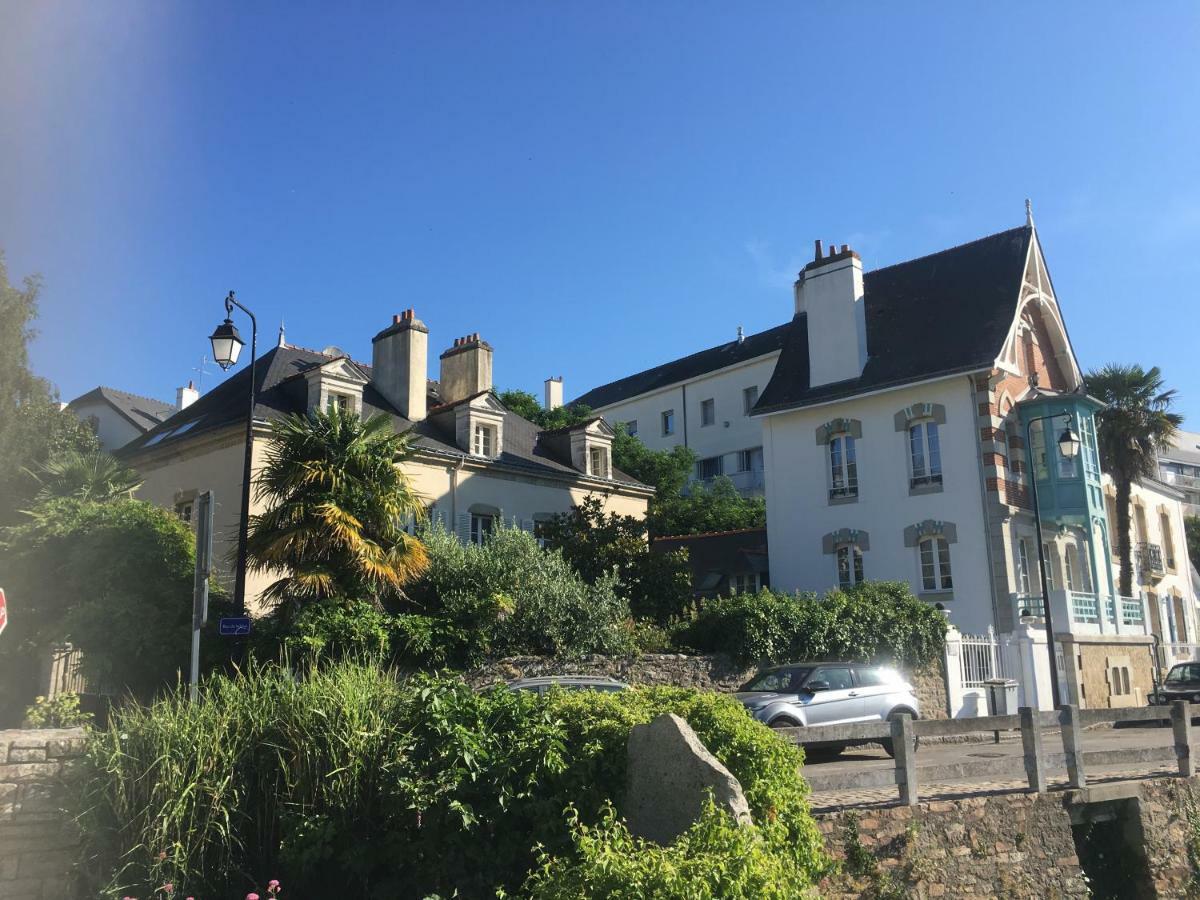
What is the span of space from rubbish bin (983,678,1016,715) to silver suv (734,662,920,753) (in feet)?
17.2

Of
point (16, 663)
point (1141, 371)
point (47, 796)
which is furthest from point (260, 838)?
point (1141, 371)

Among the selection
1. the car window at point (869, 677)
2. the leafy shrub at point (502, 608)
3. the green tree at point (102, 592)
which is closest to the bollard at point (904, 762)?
the car window at point (869, 677)

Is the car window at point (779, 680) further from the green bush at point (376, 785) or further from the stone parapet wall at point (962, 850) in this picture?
the green bush at point (376, 785)

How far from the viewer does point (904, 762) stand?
9.46m

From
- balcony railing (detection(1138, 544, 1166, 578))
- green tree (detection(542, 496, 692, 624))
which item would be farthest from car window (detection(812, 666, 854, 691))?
balcony railing (detection(1138, 544, 1166, 578))

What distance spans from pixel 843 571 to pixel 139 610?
17479 millimetres

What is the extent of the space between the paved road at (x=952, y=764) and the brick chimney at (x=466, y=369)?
15.6 metres

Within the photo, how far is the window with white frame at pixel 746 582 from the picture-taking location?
2958 cm

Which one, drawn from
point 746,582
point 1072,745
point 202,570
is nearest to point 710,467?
point 746,582

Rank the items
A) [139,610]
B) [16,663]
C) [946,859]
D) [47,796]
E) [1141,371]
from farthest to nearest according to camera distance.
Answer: [1141,371]
[16,663]
[139,610]
[946,859]
[47,796]

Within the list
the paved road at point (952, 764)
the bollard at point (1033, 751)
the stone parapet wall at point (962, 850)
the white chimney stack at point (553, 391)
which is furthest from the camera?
the white chimney stack at point (553, 391)

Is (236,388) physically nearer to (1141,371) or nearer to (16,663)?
(16,663)

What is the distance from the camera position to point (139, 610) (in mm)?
16828

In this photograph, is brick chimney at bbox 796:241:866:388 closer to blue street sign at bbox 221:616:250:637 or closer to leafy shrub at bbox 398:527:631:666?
leafy shrub at bbox 398:527:631:666
